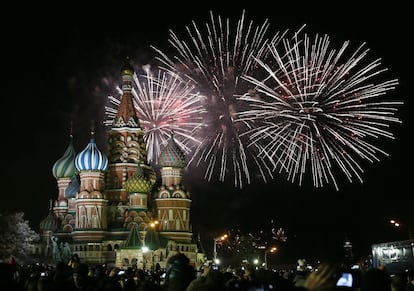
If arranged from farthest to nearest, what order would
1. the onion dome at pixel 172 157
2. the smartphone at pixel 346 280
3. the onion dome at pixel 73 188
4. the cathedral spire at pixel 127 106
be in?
the onion dome at pixel 73 188 → the cathedral spire at pixel 127 106 → the onion dome at pixel 172 157 → the smartphone at pixel 346 280

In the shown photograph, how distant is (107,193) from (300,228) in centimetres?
2086

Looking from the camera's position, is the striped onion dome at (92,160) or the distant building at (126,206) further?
the striped onion dome at (92,160)

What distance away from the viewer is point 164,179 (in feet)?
210

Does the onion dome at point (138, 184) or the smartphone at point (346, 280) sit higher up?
the onion dome at point (138, 184)

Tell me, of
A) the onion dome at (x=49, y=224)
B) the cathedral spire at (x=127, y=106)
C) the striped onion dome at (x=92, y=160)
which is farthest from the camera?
the onion dome at (x=49, y=224)

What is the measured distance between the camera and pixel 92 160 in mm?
61594

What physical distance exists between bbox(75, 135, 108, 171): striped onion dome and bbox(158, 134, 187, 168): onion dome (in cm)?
547

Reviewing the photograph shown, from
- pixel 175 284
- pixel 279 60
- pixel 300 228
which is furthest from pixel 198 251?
pixel 175 284

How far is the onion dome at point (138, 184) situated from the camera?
2383 inches

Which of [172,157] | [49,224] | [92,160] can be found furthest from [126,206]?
[49,224]

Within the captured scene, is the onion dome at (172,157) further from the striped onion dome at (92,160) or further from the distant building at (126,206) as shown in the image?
the striped onion dome at (92,160)

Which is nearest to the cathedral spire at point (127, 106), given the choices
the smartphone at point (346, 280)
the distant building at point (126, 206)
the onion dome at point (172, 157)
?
the distant building at point (126, 206)

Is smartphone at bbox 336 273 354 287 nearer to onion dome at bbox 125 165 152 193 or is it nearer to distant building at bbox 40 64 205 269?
distant building at bbox 40 64 205 269

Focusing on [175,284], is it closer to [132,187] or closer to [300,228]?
[132,187]
